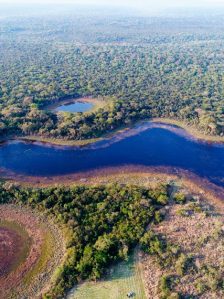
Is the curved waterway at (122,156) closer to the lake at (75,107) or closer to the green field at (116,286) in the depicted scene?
the lake at (75,107)

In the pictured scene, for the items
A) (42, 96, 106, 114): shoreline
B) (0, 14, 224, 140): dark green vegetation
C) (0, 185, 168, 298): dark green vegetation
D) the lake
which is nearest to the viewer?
(0, 185, 168, 298): dark green vegetation

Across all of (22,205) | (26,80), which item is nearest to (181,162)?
(22,205)

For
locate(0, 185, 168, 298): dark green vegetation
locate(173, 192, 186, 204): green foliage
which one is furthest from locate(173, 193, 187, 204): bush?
locate(0, 185, 168, 298): dark green vegetation

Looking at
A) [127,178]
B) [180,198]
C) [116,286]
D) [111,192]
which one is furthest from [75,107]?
[116,286]

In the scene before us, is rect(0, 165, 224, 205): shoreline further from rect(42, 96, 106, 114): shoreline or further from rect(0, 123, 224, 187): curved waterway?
rect(42, 96, 106, 114): shoreline

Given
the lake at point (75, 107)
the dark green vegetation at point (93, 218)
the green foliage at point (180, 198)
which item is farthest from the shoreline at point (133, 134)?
the green foliage at point (180, 198)

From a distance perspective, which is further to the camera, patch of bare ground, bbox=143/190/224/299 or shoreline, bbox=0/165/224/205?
shoreline, bbox=0/165/224/205
